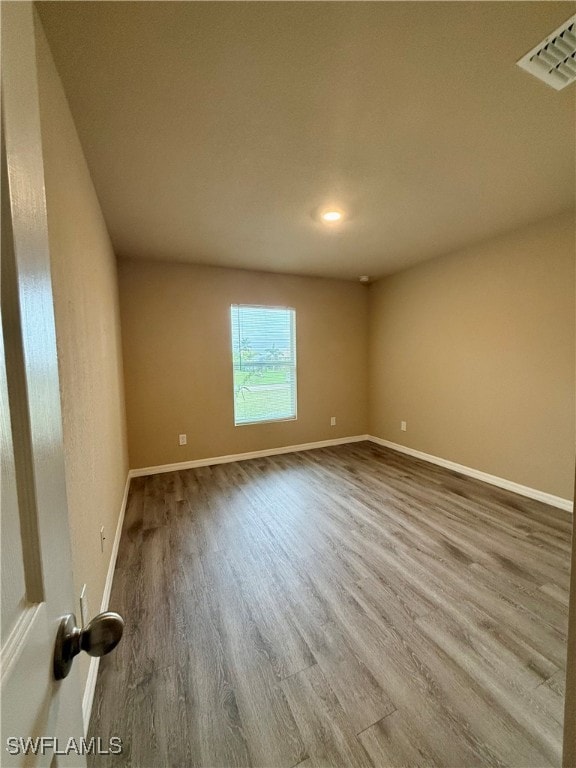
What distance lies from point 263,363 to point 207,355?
2.44ft

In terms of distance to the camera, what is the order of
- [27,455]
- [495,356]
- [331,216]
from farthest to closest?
1. [495,356]
2. [331,216]
3. [27,455]

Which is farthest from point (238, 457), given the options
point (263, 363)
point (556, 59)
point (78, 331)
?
point (556, 59)

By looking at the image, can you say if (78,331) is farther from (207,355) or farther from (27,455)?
(207,355)

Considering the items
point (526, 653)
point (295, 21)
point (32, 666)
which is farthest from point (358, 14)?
point (526, 653)

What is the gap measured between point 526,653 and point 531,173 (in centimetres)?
260

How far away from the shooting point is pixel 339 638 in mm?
1311

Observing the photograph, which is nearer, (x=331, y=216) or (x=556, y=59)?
(x=556, y=59)

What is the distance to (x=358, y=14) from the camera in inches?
38.4

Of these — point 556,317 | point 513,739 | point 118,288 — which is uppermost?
point 118,288

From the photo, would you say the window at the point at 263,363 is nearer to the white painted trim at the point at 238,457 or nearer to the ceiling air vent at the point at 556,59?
the white painted trim at the point at 238,457

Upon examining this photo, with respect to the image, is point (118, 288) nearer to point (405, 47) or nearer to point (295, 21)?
point (295, 21)

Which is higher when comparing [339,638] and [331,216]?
[331,216]

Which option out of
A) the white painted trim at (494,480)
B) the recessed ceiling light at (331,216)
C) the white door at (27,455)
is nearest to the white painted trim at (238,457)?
the white painted trim at (494,480)

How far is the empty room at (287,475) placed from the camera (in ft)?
1.48
